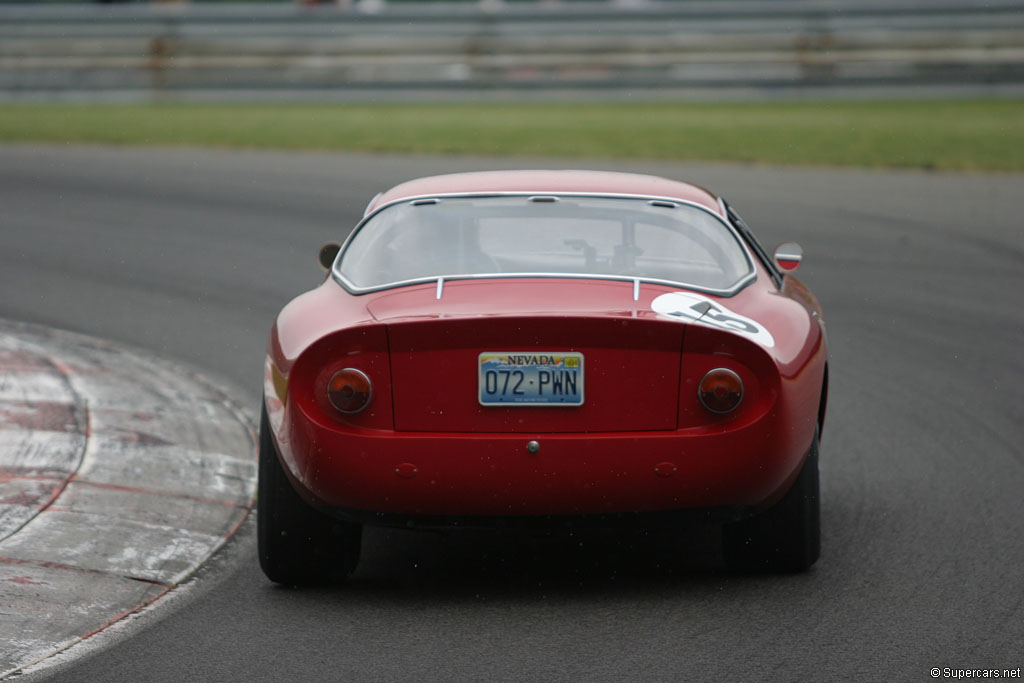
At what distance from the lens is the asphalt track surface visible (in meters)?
4.55

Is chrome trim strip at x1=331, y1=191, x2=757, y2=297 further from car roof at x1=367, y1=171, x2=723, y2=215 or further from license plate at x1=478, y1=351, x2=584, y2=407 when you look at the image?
license plate at x1=478, y1=351, x2=584, y2=407

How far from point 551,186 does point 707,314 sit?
1180mm

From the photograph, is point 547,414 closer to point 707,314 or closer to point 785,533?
point 707,314

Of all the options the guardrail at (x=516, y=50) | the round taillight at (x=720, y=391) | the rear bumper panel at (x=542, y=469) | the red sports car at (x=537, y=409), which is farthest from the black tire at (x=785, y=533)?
the guardrail at (x=516, y=50)

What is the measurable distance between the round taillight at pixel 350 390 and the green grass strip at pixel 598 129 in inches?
505

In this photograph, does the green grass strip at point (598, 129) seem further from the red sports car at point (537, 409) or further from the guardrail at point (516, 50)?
the red sports car at point (537, 409)

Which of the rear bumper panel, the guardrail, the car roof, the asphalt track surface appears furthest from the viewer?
the guardrail

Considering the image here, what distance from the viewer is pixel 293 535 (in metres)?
5.20

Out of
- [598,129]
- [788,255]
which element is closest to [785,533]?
[788,255]

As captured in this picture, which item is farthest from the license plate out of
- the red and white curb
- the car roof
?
the red and white curb

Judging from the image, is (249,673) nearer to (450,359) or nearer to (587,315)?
(450,359)

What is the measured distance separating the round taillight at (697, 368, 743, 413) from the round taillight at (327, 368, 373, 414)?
3.32 ft

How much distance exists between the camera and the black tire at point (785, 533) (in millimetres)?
5199

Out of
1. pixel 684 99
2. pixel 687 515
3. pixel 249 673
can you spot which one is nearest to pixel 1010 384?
pixel 687 515
